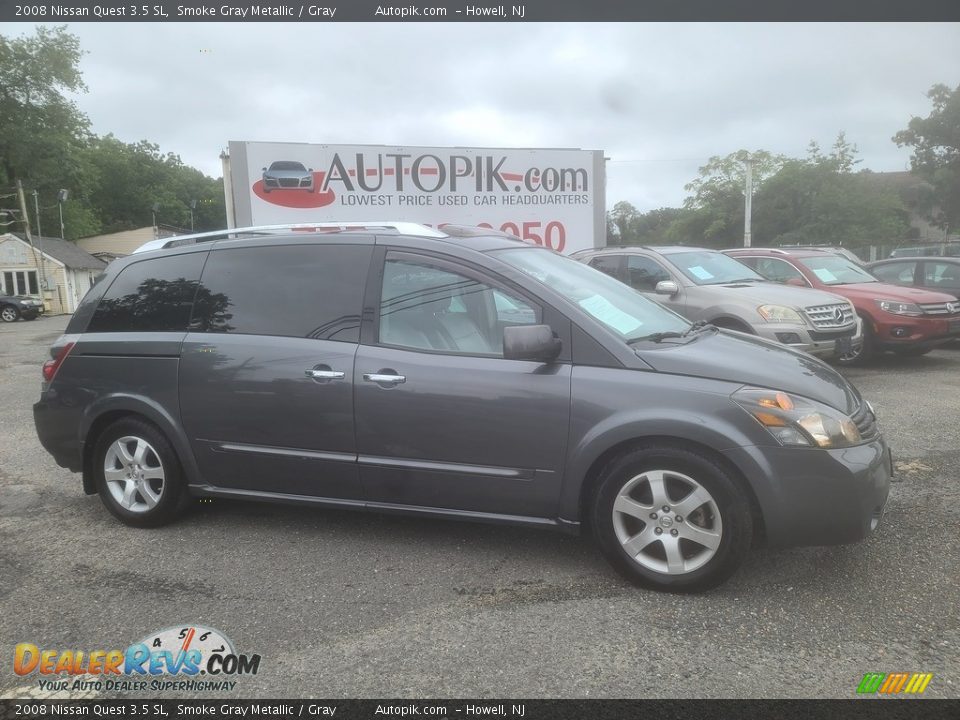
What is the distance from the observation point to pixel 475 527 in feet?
13.3

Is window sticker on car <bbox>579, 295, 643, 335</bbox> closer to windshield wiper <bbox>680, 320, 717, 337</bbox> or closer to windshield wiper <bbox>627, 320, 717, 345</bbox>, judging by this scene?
windshield wiper <bbox>627, 320, 717, 345</bbox>

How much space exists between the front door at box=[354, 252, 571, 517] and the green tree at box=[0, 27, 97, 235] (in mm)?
38804

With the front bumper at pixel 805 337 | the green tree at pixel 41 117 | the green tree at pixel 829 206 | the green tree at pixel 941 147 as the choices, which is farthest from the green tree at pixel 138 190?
the front bumper at pixel 805 337

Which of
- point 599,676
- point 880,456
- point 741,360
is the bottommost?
point 599,676

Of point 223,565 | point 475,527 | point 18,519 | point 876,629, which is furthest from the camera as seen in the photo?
point 18,519

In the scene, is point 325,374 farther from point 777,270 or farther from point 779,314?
point 777,270

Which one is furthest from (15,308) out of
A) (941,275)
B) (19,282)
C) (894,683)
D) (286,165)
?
(894,683)

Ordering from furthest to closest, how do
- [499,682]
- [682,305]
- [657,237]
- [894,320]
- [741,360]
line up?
[657,237]
[894,320]
[682,305]
[741,360]
[499,682]

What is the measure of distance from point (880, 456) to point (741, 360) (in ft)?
2.40

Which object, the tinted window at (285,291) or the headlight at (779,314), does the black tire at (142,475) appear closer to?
the tinted window at (285,291)

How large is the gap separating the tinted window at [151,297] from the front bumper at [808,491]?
123 inches

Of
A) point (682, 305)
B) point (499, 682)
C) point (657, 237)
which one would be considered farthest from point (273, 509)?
point (657, 237)

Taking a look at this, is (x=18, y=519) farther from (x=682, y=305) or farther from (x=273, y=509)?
(x=682, y=305)

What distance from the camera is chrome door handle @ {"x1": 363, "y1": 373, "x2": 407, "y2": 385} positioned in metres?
3.52
